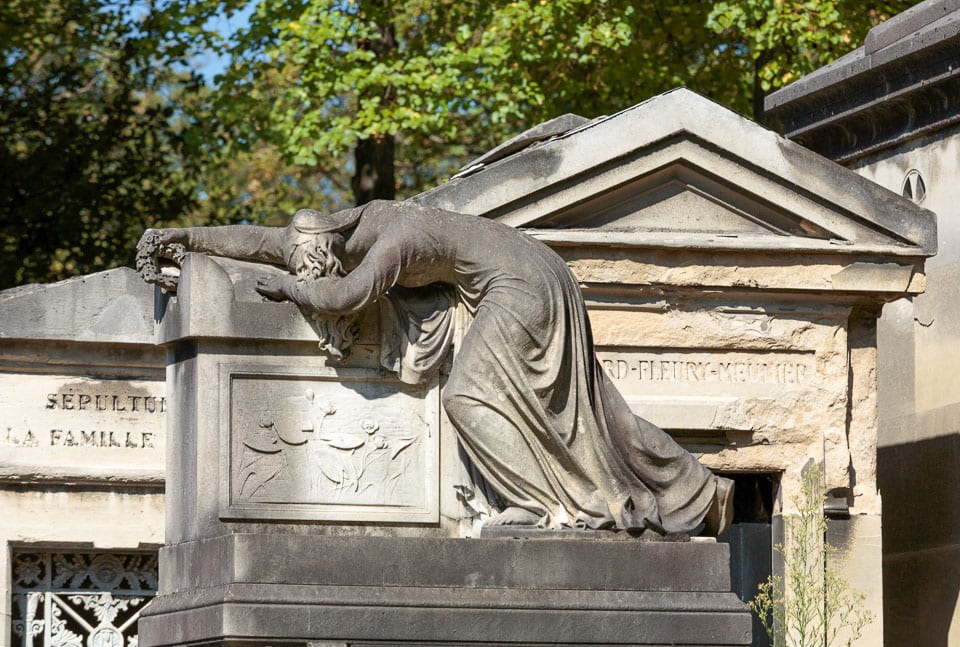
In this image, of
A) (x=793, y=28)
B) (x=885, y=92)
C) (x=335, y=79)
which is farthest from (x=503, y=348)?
(x=335, y=79)

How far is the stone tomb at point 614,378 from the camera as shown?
9281 mm

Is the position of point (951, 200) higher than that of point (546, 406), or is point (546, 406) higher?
point (951, 200)

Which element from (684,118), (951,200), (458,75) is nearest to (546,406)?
(684,118)

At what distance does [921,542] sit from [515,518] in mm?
4387

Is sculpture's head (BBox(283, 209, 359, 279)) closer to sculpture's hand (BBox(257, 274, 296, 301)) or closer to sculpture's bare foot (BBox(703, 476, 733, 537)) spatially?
sculpture's hand (BBox(257, 274, 296, 301))

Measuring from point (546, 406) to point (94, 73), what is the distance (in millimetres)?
13384

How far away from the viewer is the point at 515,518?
953cm

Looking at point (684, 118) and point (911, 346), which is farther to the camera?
point (911, 346)

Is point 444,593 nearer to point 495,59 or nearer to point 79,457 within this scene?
point 79,457

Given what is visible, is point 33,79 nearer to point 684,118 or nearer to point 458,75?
point 458,75

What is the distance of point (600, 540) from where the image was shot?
31.4 ft

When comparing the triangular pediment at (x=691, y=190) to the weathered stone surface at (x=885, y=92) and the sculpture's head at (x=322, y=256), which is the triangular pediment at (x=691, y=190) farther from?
the sculpture's head at (x=322, y=256)

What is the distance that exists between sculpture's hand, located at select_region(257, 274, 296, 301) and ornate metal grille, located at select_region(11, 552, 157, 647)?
10.3 feet

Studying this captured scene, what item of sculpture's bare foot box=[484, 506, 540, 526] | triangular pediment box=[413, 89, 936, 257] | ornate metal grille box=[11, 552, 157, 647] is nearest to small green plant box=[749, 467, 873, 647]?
sculpture's bare foot box=[484, 506, 540, 526]
